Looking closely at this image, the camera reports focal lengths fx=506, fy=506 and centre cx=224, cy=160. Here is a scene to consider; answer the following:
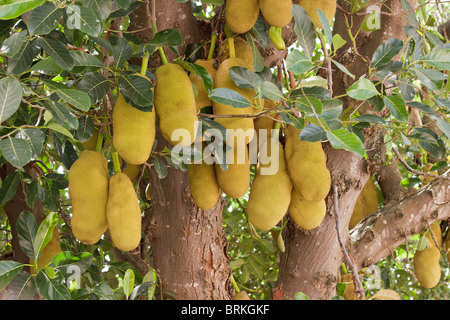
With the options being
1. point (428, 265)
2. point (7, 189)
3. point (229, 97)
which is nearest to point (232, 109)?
point (229, 97)

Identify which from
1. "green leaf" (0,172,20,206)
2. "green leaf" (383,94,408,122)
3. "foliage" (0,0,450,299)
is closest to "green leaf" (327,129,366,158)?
"foliage" (0,0,450,299)

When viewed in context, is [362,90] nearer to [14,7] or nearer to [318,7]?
[318,7]

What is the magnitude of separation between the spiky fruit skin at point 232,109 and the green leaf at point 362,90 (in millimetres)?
204

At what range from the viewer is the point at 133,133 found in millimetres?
933

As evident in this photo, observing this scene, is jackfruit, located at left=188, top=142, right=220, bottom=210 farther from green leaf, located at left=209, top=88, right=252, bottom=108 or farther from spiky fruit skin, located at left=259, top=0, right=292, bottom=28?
spiky fruit skin, located at left=259, top=0, right=292, bottom=28

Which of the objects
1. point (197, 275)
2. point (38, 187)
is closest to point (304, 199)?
point (197, 275)

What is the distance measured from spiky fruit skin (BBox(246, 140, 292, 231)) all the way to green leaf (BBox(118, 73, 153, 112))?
34 cm

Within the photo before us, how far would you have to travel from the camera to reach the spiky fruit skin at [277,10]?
3.32 ft

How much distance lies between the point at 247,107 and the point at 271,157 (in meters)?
0.21

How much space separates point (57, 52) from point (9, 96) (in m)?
0.13

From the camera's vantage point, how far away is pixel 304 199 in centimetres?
117

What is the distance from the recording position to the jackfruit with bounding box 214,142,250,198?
3.59 feet

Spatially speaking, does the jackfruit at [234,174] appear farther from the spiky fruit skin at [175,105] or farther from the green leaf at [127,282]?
the green leaf at [127,282]

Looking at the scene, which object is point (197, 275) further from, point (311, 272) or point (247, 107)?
point (247, 107)
